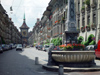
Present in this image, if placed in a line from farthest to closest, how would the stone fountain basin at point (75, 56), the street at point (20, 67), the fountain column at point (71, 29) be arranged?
the fountain column at point (71, 29)
the stone fountain basin at point (75, 56)
the street at point (20, 67)

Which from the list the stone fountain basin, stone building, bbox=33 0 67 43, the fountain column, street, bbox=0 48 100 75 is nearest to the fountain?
the stone fountain basin

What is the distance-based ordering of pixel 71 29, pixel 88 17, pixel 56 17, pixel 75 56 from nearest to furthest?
1. pixel 75 56
2. pixel 71 29
3. pixel 88 17
4. pixel 56 17

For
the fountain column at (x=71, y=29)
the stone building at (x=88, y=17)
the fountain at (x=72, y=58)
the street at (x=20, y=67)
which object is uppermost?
the stone building at (x=88, y=17)

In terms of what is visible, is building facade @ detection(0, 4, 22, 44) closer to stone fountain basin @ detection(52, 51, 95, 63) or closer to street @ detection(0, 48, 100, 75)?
street @ detection(0, 48, 100, 75)

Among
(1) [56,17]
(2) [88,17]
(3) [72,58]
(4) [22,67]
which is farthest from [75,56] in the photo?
(1) [56,17]

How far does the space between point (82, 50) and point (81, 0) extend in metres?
26.6

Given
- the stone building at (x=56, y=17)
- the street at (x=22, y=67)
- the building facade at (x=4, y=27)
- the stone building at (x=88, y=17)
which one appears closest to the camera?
the street at (x=22, y=67)

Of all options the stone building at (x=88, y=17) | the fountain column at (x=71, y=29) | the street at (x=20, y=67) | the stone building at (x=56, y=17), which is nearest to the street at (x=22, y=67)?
the street at (x=20, y=67)

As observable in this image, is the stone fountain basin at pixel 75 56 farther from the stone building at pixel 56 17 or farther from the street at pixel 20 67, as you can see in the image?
the stone building at pixel 56 17

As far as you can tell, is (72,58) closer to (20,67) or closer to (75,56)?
(75,56)

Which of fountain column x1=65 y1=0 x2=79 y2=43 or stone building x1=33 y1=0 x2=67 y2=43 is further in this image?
stone building x1=33 y1=0 x2=67 y2=43

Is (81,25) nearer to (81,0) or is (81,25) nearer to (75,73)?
(81,0)

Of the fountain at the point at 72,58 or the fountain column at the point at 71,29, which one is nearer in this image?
the fountain at the point at 72,58

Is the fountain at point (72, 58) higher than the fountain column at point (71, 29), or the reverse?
the fountain column at point (71, 29)
